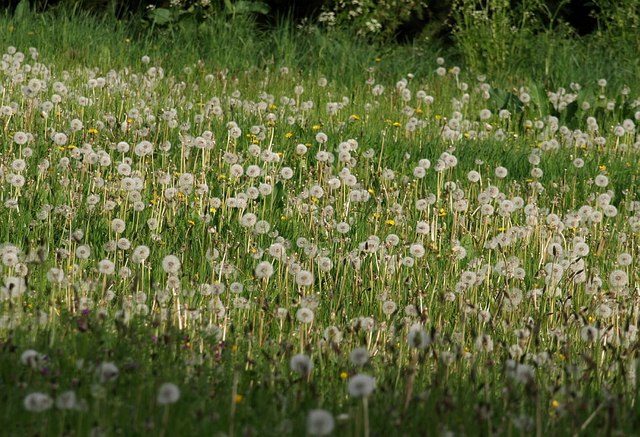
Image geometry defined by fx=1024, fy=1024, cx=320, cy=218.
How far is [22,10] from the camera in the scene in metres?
10.7

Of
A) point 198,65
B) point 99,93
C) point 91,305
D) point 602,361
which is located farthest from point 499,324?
point 198,65

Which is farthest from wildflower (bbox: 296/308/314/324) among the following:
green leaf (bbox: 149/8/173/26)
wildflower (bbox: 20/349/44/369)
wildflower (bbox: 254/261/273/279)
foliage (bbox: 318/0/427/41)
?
foliage (bbox: 318/0/427/41)

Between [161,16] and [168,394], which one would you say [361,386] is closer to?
[168,394]

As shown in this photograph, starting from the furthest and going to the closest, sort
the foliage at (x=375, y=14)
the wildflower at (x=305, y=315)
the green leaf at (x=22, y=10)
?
1. the foliage at (x=375, y=14)
2. the green leaf at (x=22, y=10)
3. the wildflower at (x=305, y=315)

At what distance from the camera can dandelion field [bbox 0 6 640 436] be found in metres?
2.76

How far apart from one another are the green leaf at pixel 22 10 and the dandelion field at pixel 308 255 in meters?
1.52

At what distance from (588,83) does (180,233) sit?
19.0 ft

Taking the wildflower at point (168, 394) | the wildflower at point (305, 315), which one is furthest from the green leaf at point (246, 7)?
the wildflower at point (168, 394)

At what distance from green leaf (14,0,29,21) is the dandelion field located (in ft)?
4.97

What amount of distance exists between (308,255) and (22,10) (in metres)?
7.33

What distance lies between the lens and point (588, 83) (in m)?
9.62

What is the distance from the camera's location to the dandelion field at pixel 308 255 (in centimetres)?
276

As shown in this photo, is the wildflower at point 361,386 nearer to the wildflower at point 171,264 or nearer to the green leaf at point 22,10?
the wildflower at point 171,264

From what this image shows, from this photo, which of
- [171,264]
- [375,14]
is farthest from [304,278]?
[375,14]
